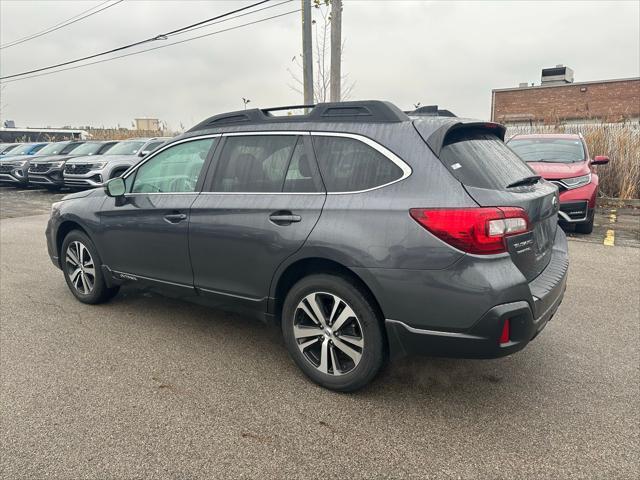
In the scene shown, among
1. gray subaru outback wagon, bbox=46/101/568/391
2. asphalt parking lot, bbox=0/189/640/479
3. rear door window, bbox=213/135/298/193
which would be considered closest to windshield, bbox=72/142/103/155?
asphalt parking lot, bbox=0/189/640/479

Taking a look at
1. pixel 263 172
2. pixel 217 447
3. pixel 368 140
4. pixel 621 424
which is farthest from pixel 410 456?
pixel 263 172

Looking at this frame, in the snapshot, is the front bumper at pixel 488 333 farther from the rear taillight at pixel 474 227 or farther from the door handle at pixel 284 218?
the door handle at pixel 284 218

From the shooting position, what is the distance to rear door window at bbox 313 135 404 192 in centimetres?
275

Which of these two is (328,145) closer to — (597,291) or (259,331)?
(259,331)

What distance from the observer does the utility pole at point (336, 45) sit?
34.6 ft

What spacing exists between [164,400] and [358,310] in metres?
1.33

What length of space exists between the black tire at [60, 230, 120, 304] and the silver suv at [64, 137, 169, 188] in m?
9.10

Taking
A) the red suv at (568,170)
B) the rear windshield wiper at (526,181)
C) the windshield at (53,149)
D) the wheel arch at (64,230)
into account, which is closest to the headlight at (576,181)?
the red suv at (568,170)

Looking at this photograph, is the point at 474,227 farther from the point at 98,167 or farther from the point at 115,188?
the point at 98,167

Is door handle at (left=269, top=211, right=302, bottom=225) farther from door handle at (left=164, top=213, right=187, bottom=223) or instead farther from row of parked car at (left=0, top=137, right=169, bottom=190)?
row of parked car at (left=0, top=137, right=169, bottom=190)

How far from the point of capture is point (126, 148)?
15.3 m

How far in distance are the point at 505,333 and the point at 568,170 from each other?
6.61m

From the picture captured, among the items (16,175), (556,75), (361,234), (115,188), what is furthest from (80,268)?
(556,75)

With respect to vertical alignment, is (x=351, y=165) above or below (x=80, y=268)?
above
